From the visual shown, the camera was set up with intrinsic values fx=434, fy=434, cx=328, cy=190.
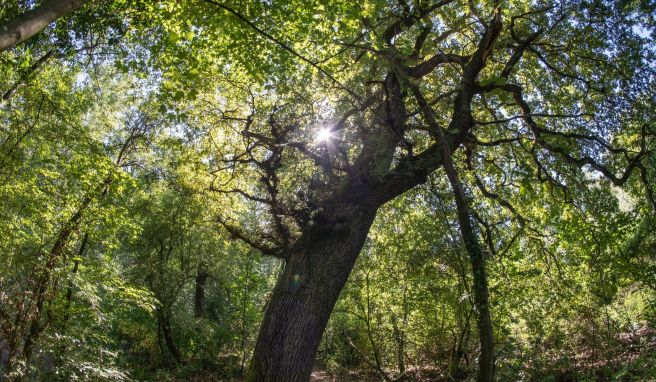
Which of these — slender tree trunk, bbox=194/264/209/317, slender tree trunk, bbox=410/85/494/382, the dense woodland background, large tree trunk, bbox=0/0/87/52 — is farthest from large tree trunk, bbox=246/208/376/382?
slender tree trunk, bbox=194/264/209/317

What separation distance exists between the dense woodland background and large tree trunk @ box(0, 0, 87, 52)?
1cm

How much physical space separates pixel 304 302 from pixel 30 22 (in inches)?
130

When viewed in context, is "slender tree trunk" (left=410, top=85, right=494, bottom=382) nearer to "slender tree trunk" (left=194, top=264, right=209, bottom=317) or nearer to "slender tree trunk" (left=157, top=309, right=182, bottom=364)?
"slender tree trunk" (left=157, top=309, right=182, bottom=364)

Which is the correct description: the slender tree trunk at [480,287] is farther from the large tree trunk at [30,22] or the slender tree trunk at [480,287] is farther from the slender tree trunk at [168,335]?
the slender tree trunk at [168,335]

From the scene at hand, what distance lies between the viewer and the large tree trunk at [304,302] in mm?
4223

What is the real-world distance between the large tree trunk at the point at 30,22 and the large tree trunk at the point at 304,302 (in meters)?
3.17

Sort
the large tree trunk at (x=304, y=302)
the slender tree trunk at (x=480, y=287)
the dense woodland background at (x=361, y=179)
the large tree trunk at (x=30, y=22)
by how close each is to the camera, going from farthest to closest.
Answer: the dense woodland background at (x=361, y=179), the large tree trunk at (x=304, y=302), the slender tree trunk at (x=480, y=287), the large tree trunk at (x=30, y=22)

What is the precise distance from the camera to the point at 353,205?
509 centimetres

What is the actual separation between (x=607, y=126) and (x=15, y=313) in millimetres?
8644

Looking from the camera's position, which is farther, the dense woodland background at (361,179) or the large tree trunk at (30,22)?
the dense woodland background at (361,179)

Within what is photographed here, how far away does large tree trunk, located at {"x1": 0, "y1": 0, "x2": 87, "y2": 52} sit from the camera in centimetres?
192

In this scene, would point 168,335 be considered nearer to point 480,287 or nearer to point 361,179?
point 361,179

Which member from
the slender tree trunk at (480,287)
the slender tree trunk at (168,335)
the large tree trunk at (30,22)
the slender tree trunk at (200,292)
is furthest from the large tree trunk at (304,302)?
the slender tree trunk at (200,292)

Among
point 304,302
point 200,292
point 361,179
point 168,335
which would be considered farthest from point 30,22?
point 200,292
